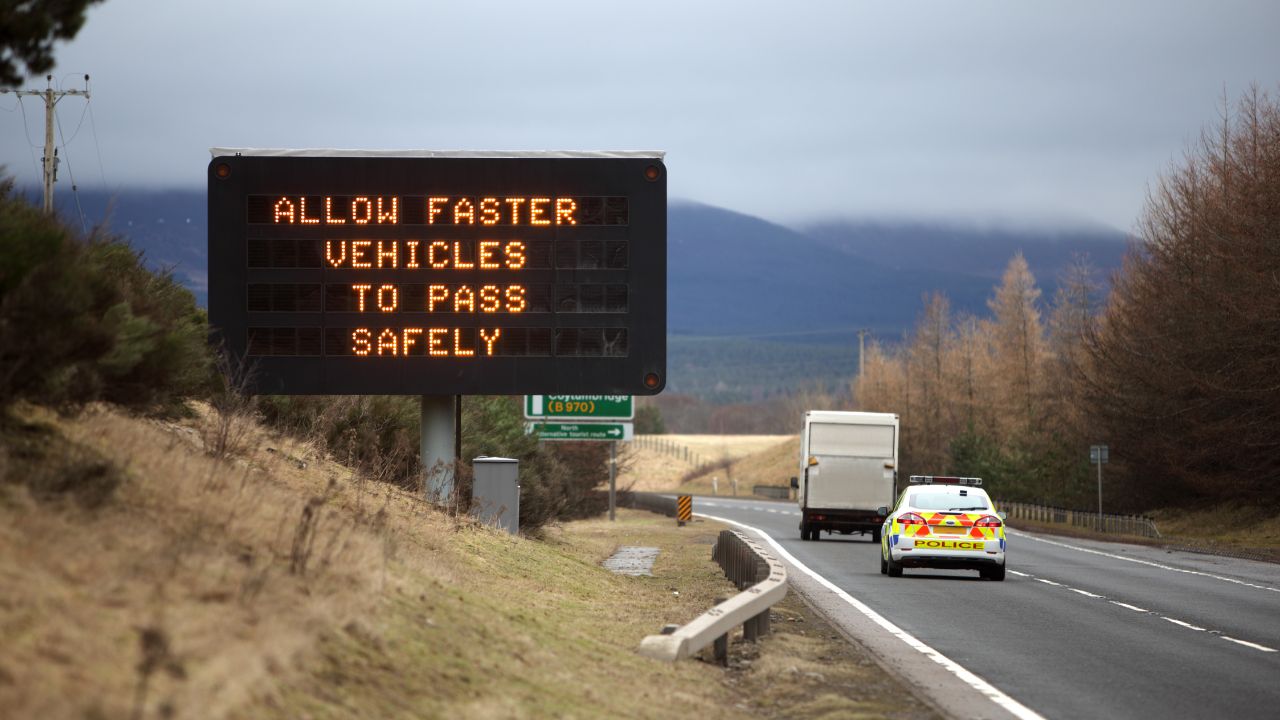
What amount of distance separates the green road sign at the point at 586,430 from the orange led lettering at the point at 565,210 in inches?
1043

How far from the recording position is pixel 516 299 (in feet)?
73.2

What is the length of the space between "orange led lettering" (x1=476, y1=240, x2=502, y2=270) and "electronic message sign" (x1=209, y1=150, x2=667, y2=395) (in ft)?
0.06

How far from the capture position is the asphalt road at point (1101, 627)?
40.8 feet

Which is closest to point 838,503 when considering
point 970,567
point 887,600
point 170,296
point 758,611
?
point 970,567

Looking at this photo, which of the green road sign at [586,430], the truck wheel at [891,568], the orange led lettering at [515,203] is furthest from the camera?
the green road sign at [586,430]

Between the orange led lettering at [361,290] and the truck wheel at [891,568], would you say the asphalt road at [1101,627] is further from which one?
the orange led lettering at [361,290]

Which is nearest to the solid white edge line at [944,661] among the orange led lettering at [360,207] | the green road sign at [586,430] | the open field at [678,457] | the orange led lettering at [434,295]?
the orange led lettering at [434,295]

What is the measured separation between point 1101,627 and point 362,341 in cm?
1028

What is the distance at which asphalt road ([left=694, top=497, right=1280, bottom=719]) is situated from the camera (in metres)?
12.4

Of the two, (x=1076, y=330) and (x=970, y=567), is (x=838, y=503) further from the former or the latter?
(x=1076, y=330)

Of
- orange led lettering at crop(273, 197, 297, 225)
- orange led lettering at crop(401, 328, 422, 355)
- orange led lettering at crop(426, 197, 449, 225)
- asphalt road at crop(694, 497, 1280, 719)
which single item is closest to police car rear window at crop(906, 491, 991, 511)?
asphalt road at crop(694, 497, 1280, 719)

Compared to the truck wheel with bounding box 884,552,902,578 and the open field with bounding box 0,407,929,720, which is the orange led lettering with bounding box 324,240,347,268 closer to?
the open field with bounding box 0,407,929,720

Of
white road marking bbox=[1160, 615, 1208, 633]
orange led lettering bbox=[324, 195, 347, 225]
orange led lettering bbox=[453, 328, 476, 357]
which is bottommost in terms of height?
white road marking bbox=[1160, 615, 1208, 633]

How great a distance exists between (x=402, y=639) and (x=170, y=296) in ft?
42.3
